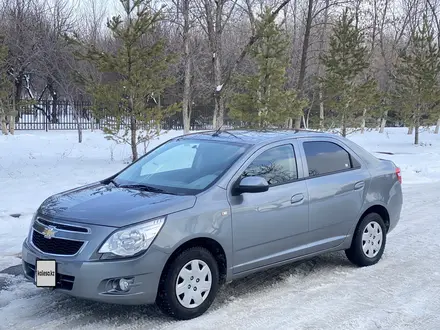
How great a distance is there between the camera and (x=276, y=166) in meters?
5.54

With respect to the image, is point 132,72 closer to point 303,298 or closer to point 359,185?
point 359,185

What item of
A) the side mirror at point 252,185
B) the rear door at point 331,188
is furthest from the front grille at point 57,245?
the rear door at point 331,188

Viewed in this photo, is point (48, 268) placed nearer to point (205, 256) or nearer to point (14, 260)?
point (205, 256)

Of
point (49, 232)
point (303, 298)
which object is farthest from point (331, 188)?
point (49, 232)

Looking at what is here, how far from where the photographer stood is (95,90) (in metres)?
14.2

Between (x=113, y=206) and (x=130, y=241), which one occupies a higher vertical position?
(x=113, y=206)

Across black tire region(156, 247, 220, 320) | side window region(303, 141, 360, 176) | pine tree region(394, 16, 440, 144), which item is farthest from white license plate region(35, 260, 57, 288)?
pine tree region(394, 16, 440, 144)

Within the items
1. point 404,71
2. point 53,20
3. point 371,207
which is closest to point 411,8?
point 404,71

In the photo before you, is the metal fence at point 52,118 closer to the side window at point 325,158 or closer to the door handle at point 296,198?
the side window at point 325,158

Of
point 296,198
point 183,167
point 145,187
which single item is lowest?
point 296,198

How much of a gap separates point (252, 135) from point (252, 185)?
1.07m

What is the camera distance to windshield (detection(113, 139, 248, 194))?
5113 millimetres

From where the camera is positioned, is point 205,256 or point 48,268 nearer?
point 48,268

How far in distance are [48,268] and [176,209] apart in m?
1.14
